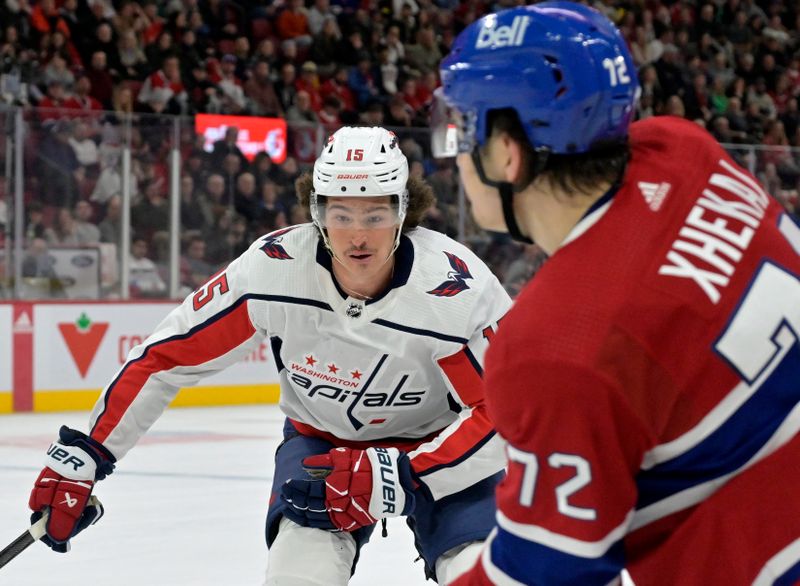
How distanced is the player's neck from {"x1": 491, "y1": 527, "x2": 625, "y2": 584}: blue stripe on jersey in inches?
12.1

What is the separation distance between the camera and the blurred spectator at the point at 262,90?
10.0 metres

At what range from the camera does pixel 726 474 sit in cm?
133

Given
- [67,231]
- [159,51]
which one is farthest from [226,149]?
[159,51]

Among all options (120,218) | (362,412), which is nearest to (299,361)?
(362,412)

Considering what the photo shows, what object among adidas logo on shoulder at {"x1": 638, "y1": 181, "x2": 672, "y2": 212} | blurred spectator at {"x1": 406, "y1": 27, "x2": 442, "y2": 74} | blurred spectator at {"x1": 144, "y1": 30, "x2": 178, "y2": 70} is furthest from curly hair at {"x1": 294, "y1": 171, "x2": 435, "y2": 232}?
blurred spectator at {"x1": 406, "y1": 27, "x2": 442, "y2": 74}

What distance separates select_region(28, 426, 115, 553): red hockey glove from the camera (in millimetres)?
2602

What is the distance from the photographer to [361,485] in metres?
2.46

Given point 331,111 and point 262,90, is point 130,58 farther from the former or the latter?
point 331,111

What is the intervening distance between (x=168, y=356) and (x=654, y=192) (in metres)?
1.57

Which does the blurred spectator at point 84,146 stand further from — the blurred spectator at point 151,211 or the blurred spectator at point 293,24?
the blurred spectator at point 293,24

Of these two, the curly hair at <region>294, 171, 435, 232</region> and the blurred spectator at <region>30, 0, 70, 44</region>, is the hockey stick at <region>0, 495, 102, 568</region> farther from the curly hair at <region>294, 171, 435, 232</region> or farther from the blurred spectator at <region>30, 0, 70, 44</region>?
the blurred spectator at <region>30, 0, 70, 44</region>

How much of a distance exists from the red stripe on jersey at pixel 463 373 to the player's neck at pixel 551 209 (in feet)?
4.07

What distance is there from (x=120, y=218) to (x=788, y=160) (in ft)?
16.9

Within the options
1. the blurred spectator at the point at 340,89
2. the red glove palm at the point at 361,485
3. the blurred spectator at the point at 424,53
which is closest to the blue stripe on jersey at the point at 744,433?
the red glove palm at the point at 361,485
